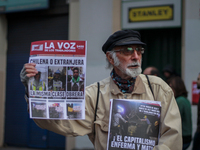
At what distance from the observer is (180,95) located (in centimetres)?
412

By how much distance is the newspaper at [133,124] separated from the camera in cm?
195

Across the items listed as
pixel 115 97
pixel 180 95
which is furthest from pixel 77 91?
pixel 180 95

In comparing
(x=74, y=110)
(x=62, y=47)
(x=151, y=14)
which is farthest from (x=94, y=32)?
(x=74, y=110)

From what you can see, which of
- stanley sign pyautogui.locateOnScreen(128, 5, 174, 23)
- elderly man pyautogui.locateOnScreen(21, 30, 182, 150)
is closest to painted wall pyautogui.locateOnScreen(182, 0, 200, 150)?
stanley sign pyautogui.locateOnScreen(128, 5, 174, 23)

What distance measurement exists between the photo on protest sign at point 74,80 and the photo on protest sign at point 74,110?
54 millimetres

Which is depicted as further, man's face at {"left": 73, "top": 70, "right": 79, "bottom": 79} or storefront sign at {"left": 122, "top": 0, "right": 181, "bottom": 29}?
storefront sign at {"left": 122, "top": 0, "right": 181, "bottom": 29}

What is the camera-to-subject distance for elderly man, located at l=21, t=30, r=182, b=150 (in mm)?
2012

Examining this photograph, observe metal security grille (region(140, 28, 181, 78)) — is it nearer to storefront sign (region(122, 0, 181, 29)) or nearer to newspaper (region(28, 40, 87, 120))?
storefront sign (region(122, 0, 181, 29))

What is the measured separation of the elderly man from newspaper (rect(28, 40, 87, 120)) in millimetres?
138

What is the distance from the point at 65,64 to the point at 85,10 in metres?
4.61

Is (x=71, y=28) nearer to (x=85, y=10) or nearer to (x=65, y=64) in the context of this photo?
(x=85, y=10)

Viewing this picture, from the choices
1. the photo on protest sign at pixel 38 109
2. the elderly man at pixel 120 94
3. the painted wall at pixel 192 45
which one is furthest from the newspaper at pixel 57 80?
the painted wall at pixel 192 45

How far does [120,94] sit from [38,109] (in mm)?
680

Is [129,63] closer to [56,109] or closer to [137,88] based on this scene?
[137,88]
